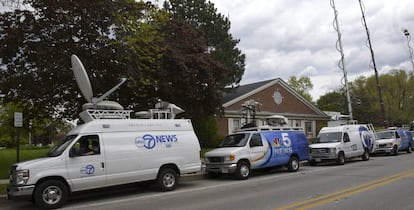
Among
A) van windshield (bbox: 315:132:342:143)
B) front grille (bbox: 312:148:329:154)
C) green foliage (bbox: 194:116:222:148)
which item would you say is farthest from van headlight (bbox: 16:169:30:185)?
green foliage (bbox: 194:116:222:148)

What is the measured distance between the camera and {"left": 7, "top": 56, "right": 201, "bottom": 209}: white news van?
37.1ft

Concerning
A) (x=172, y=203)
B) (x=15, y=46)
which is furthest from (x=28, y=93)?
(x=172, y=203)

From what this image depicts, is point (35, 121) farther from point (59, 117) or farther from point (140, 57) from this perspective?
point (140, 57)

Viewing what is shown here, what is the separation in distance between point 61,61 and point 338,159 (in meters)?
13.8

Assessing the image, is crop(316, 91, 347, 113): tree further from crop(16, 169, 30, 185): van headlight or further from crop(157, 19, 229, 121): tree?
crop(16, 169, 30, 185): van headlight

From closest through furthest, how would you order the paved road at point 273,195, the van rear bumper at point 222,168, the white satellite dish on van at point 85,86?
the paved road at point 273,195 → the white satellite dish on van at point 85,86 → the van rear bumper at point 222,168

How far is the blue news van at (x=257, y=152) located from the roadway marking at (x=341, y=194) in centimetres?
458

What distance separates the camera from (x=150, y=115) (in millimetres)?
14992

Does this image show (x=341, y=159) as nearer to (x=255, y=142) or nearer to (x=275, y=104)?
(x=255, y=142)

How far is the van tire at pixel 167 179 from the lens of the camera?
13727 millimetres

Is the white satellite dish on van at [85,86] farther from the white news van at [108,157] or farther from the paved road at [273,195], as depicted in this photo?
the paved road at [273,195]

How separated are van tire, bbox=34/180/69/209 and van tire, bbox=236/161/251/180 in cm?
669

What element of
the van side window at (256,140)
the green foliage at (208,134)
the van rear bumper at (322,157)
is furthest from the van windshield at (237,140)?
the green foliage at (208,134)

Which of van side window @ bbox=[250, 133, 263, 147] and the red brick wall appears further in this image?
the red brick wall
